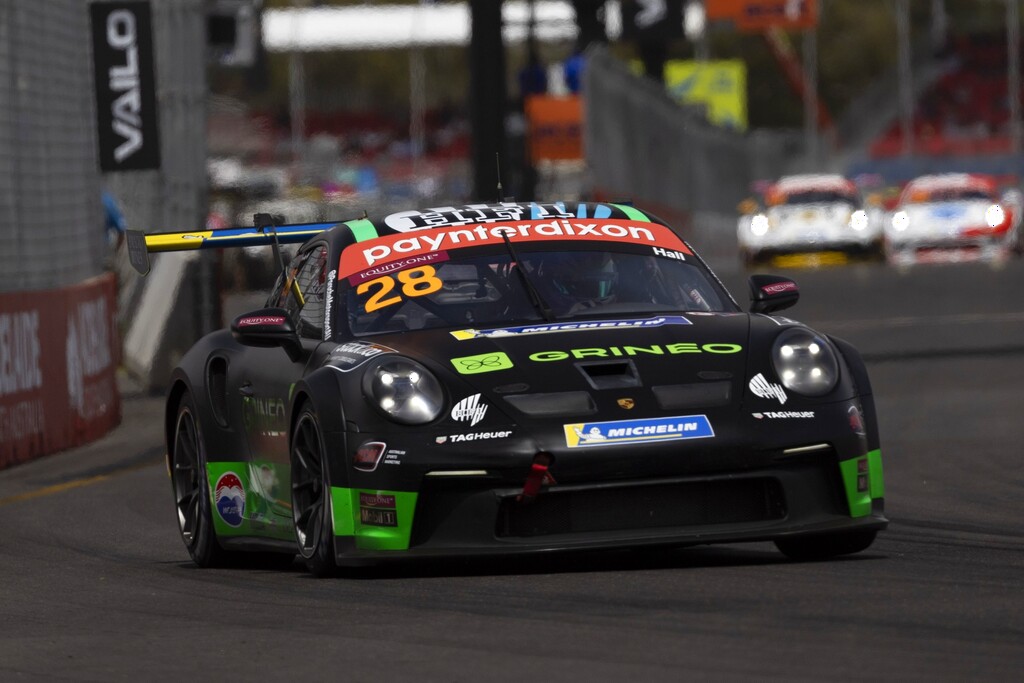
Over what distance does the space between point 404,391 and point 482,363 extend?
0.84ft

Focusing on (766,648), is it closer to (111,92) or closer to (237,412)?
(237,412)

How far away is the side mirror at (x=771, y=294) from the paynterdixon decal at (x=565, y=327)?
505mm

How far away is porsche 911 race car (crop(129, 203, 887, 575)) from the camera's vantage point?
22.7ft

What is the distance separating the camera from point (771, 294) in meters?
8.00

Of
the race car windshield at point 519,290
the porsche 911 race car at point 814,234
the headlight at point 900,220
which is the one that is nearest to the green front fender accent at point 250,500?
the race car windshield at point 519,290

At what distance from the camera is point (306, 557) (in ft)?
24.7

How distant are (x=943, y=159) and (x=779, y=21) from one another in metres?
13.6

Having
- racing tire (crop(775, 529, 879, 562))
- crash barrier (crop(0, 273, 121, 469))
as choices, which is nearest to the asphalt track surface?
racing tire (crop(775, 529, 879, 562))

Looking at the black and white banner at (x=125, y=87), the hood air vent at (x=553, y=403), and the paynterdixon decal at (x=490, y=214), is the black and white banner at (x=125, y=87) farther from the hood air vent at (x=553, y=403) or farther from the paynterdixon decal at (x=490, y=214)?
the hood air vent at (x=553, y=403)

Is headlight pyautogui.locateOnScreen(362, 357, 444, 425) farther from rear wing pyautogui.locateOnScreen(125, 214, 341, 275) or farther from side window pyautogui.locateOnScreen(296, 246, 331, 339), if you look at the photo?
rear wing pyautogui.locateOnScreen(125, 214, 341, 275)

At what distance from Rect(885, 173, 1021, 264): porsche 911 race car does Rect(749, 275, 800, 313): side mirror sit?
27.1 meters

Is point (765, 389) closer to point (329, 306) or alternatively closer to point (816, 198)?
point (329, 306)

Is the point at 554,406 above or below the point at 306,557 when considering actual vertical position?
above

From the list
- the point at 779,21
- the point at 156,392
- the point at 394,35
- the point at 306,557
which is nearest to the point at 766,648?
the point at 306,557
